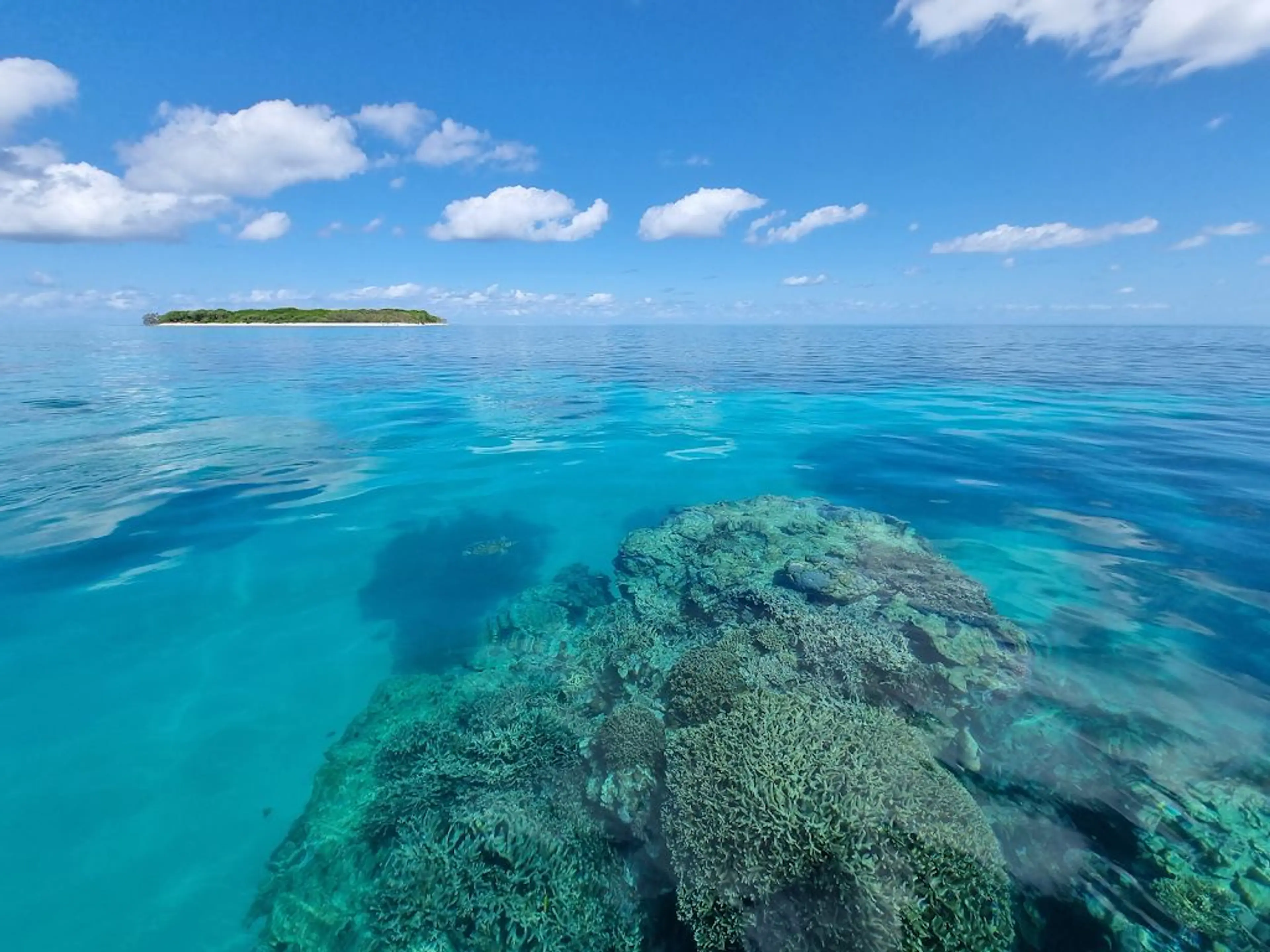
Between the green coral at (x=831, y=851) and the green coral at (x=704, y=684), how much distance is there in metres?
0.88

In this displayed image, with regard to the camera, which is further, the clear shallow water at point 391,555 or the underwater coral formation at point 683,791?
the clear shallow water at point 391,555

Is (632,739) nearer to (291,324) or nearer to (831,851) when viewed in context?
(831,851)

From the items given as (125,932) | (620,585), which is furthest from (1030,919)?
(125,932)

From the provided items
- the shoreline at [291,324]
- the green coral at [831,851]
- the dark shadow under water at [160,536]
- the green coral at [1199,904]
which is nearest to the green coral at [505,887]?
the green coral at [831,851]

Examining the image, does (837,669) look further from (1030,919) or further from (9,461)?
(9,461)

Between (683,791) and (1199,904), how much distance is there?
3.73m

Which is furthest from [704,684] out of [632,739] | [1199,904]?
[1199,904]

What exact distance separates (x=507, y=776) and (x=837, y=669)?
3.96 m

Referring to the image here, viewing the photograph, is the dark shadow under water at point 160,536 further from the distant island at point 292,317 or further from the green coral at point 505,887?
the distant island at point 292,317

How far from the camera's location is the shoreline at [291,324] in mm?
101000

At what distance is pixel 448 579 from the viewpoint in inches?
375

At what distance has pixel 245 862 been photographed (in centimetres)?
516

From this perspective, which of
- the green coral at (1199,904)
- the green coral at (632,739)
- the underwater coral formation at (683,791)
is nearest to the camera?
the green coral at (1199,904)

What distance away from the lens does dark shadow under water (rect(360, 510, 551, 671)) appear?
809cm
